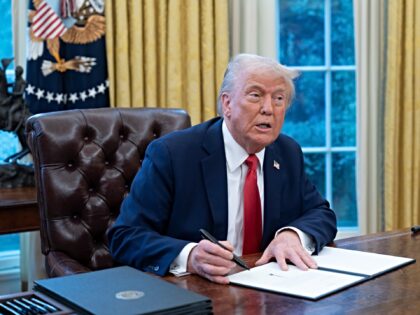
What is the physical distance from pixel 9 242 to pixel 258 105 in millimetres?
2365

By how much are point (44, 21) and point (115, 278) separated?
2360mm

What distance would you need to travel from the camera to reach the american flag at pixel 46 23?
140 inches

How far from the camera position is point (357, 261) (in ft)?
6.13

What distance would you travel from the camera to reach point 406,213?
4242 millimetres

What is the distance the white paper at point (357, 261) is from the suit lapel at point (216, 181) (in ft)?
1.08

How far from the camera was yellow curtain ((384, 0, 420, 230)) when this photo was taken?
4.13 meters

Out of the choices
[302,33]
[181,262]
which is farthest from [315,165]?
[181,262]

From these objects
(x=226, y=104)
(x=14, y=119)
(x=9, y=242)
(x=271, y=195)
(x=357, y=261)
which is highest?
(x=226, y=104)

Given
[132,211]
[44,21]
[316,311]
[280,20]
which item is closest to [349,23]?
[280,20]

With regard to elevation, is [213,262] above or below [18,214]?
above

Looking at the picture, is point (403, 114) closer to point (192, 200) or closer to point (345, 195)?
point (345, 195)

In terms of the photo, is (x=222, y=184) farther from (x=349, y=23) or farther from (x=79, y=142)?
(x=349, y=23)

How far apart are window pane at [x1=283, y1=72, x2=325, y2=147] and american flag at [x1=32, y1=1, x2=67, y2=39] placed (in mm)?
1612

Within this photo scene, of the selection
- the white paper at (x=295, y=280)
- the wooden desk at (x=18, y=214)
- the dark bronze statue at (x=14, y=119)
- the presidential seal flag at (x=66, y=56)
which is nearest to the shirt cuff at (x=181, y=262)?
the white paper at (x=295, y=280)
